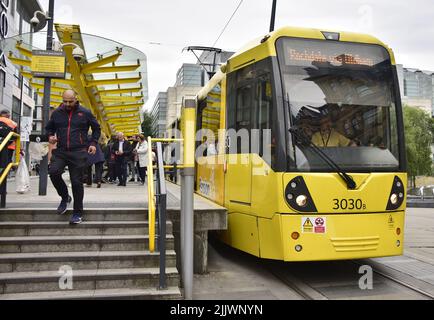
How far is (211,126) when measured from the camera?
7.92m

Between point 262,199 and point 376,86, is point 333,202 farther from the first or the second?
point 376,86

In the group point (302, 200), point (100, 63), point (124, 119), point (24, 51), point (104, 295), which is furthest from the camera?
point (124, 119)

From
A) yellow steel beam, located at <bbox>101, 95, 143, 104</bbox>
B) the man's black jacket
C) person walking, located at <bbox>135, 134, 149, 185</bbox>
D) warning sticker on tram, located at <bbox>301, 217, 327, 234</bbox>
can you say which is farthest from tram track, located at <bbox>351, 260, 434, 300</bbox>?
yellow steel beam, located at <bbox>101, 95, 143, 104</bbox>

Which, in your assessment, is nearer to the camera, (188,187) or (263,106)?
(188,187)

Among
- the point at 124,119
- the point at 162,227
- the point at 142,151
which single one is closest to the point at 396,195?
the point at 162,227

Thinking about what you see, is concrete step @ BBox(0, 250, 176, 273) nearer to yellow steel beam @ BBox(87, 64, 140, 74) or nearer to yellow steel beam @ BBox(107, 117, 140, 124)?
yellow steel beam @ BBox(87, 64, 140, 74)

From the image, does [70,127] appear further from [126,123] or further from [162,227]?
[126,123]

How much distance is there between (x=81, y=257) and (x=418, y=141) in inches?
1896

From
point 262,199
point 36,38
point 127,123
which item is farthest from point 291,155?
point 127,123

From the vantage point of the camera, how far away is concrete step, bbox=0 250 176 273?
4.74 m

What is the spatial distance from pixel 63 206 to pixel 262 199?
270 centimetres

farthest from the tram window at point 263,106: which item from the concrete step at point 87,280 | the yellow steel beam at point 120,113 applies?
the yellow steel beam at point 120,113

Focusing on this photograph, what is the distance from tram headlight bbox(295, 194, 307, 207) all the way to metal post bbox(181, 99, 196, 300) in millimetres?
1377

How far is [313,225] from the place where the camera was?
5328 millimetres
